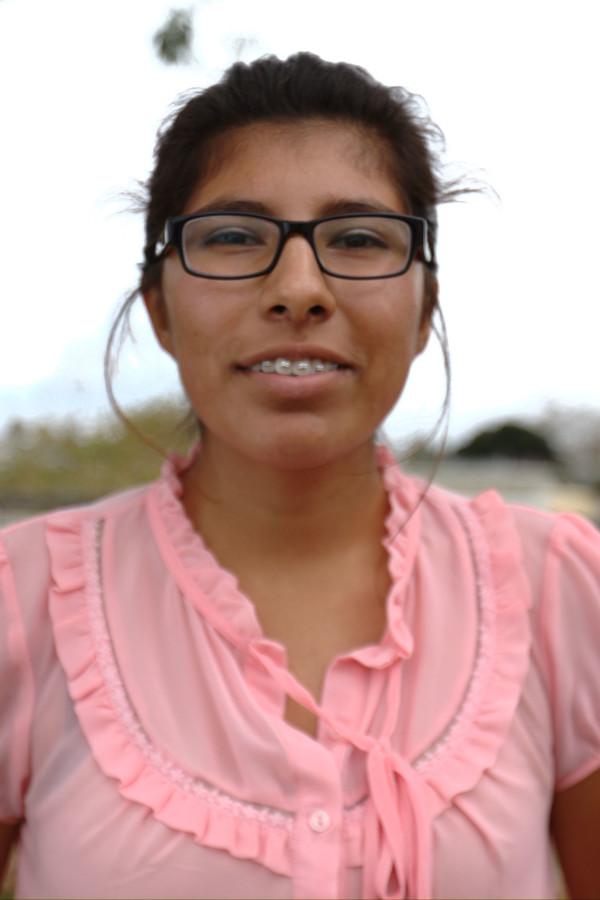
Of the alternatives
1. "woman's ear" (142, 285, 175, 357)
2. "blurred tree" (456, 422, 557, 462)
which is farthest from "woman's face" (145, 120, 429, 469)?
"blurred tree" (456, 422, 557, 462)

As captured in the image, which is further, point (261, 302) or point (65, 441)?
point (65, 441)

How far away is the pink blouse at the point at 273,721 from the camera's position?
1.43 m

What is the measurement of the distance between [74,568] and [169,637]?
0.18 m

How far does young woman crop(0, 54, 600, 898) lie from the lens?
1447 mm

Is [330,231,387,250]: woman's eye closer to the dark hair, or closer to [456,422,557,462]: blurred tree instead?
the dark hair

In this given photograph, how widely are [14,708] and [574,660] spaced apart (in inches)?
33.2

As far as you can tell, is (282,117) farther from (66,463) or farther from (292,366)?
(66,463)

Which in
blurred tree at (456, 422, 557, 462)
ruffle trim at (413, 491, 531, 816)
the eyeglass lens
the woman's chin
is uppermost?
the eyeglass lens

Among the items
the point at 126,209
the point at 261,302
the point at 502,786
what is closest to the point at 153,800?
the point at 502,786

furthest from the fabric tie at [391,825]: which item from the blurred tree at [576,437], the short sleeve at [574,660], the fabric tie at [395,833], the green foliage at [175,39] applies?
the blurred tree at [576,437]

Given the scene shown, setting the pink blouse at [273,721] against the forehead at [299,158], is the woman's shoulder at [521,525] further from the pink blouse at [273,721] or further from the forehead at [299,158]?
the forehead at [299,158]

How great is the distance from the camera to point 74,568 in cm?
163

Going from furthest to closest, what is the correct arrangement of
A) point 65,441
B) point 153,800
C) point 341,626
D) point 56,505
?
point 56,505 → point 65,441 → point 341,626 → point 153,800

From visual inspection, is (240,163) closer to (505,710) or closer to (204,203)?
(204,203)
